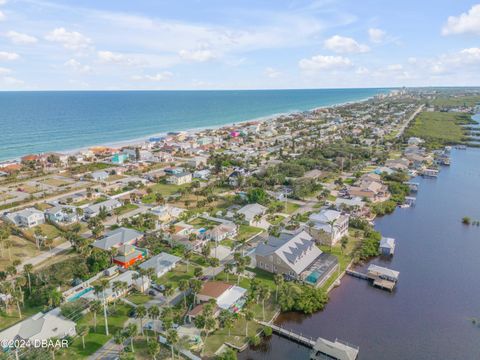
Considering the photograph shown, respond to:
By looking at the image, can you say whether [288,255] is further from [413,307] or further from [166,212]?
[166,212]

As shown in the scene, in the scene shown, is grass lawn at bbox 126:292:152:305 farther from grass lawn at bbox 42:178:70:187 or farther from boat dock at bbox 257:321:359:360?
grass lawn at bbox 42:178:70:187

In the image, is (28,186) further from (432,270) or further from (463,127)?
(463,127)

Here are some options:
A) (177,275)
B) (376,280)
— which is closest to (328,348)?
(376,280)

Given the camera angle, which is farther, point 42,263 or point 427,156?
point 427,156

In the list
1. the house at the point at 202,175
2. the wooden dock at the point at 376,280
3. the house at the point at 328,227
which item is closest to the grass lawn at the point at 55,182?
the house at the point at 202,175

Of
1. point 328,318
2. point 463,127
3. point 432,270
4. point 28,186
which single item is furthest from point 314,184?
point 463,127

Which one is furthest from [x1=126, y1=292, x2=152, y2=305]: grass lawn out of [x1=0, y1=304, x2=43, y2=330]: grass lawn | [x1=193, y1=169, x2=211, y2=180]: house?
[x1=193, y1=169, x2=211, y2=180]: house

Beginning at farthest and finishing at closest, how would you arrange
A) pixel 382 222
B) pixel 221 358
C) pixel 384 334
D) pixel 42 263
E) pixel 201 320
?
pixel 382 222 < pixel 42 263 < pixel 384 334 < pixel 201 320 < pixel 221 358
